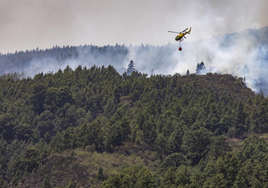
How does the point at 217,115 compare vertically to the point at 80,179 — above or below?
above

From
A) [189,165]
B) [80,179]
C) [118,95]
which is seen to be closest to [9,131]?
[118,95]

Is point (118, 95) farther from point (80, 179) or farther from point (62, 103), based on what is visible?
point (80, 179)

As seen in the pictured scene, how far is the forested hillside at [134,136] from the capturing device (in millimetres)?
113312

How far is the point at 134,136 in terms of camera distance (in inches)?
5709

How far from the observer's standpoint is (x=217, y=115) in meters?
158

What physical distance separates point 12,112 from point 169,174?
284 ft

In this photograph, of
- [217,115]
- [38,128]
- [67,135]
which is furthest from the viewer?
[38,128]

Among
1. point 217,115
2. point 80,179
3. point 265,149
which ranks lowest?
point 80,179

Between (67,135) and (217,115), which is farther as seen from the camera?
(217,115)

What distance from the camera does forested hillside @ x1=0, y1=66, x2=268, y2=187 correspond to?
113312mm

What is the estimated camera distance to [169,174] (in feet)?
354

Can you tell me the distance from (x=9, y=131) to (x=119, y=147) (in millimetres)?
42693

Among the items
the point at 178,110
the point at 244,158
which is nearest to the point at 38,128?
the point at 178,110

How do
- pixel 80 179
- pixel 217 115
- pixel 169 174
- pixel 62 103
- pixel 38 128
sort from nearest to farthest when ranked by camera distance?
pixel 169 174
pixel 80 179
pixel 217 115
pixel 38 128
pixel 62 103
